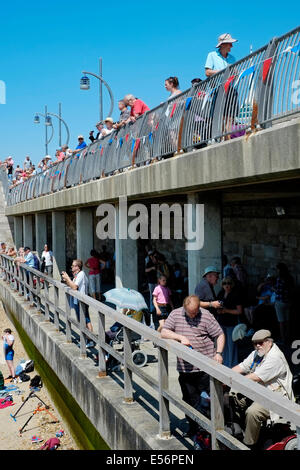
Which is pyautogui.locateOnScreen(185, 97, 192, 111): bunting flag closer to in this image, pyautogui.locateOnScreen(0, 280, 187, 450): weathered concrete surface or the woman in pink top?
pyautogui.locateOnScreen(0, 280, 187, 450): weathered concrete surface

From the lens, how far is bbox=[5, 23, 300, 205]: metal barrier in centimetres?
571

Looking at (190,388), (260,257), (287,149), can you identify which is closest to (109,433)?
(190,388)

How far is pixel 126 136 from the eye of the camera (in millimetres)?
11273

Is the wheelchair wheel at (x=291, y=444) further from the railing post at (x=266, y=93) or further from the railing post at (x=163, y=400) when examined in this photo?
the railing post at (x=266, y=93)

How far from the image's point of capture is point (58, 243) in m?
21.4

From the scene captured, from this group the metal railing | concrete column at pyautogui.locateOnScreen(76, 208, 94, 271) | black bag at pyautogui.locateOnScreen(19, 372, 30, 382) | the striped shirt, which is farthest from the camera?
concrete column at pyautogui.locateOnScreen(76, 208, 94, 271)

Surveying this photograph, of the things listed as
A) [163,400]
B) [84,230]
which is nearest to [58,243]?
[84,230]

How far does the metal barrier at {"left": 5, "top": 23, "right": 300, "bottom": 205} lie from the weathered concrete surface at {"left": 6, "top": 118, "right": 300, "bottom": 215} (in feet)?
0.66

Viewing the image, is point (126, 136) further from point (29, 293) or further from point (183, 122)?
point (29, 293)

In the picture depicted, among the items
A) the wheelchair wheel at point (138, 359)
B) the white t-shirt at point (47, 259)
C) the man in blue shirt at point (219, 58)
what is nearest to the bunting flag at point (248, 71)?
the man in blue shirt at point (219, 58)

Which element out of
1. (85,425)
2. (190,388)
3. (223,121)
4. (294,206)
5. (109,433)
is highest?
(223,121)

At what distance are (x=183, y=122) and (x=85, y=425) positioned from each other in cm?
454

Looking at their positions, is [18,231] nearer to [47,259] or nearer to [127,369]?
[47,259]

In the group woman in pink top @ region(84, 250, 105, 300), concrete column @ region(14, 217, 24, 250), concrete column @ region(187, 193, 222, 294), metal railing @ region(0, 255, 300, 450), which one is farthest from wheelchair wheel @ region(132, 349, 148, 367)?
concrete column @ region(14, 217, 24, 250)
